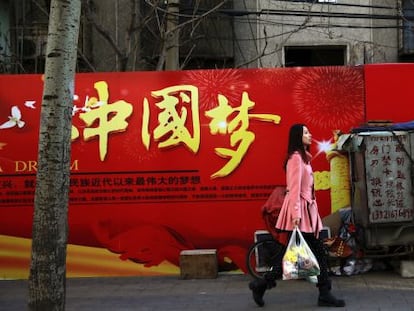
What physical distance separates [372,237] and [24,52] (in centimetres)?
1223

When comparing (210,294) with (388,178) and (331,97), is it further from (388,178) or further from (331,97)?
(331,97)

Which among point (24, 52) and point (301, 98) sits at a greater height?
point (24, 52)

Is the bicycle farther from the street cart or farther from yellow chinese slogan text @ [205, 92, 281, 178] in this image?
the street cart

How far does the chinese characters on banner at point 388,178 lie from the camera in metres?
7.34

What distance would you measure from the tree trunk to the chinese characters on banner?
12.6 ft

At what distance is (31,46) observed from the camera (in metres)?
16.8

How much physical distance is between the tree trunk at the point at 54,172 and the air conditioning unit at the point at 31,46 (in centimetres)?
1206

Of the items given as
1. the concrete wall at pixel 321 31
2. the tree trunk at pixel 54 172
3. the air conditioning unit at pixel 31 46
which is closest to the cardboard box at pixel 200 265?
the tree trunk at pixel 54 172

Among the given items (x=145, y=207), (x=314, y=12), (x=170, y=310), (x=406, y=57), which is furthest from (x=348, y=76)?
(x=406, y=57)

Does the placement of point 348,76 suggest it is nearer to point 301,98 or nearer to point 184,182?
point 301,98

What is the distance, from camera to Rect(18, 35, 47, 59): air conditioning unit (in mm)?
16594

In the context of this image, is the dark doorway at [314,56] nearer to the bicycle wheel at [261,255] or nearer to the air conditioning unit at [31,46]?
the air conditioning unit at [31,46]

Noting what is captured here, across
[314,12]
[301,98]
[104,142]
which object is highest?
[314,12]

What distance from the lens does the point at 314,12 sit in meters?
16.1
